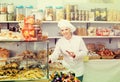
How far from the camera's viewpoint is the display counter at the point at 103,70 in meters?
4.81

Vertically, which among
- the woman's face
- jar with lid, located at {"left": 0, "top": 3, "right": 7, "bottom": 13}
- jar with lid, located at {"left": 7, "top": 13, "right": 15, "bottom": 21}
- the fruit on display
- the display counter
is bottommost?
the display counter

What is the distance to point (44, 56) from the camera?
9.81 feet

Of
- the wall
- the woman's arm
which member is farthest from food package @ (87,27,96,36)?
the woman's arm

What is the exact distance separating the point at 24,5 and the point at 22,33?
7.99 ft

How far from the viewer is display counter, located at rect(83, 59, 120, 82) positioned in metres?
4.81

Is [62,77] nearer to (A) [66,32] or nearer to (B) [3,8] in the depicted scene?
(A) [66,32]

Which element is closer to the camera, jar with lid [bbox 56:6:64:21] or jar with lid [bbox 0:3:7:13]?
jar with lid [bbox 0:3:7:13]

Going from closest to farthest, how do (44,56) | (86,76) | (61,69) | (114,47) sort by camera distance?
(44,56) → (61,69) → (86,76) → (114,47)

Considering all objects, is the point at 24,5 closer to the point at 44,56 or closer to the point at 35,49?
the point at 35,49

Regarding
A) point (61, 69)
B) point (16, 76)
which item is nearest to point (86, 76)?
point (61, 69)

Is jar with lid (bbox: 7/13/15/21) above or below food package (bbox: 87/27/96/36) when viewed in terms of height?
above

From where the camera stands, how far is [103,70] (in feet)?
16.1

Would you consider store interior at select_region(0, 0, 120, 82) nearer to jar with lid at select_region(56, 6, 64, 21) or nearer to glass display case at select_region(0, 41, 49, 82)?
jar with lid at select_region(56, 6, 64, 21)

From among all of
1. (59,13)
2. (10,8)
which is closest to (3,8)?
(10,8)
